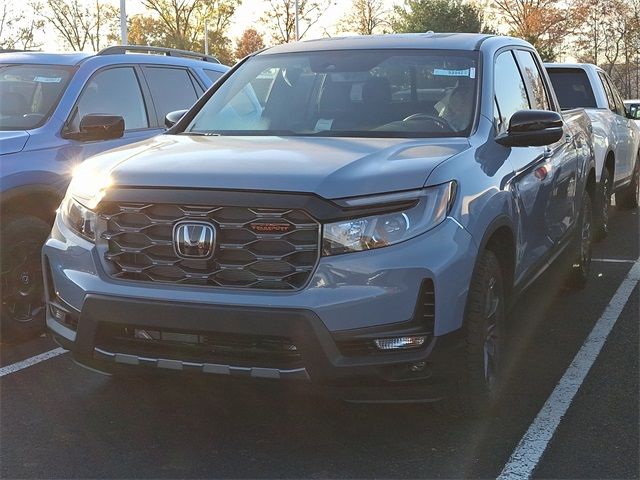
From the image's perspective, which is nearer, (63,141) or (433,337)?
(433,337)

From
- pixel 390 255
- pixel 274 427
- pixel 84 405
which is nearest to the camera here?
pixel 390 255

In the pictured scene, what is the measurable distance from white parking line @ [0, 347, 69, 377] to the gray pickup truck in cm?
114

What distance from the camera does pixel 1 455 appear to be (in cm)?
375

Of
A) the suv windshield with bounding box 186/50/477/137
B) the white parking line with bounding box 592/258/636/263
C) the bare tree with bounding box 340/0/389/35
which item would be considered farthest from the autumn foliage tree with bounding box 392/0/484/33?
the suv windshield with bounding box 186/50/477/137

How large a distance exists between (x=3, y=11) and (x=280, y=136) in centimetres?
4244

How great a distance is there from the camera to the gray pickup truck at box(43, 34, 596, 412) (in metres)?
3.39

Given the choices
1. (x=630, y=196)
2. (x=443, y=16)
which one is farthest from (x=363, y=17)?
(x=630, y=196)

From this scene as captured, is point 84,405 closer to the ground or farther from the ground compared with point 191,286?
closer to the ground

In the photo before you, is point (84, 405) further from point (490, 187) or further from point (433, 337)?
point (490, 187)

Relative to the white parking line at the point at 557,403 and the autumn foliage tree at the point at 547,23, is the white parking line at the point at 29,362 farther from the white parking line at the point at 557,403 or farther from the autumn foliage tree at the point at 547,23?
the autumn foliage tree at the point at 547,23

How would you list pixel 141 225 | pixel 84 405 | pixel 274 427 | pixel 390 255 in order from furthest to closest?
pixel 84 405
pixel 274 427
pixel 141 225
pixel 390 255

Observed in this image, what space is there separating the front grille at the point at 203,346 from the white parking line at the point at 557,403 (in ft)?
3.33

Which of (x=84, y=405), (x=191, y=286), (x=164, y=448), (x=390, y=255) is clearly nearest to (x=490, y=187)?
(x=390, y=255)

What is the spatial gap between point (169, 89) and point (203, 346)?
3.99 metres
